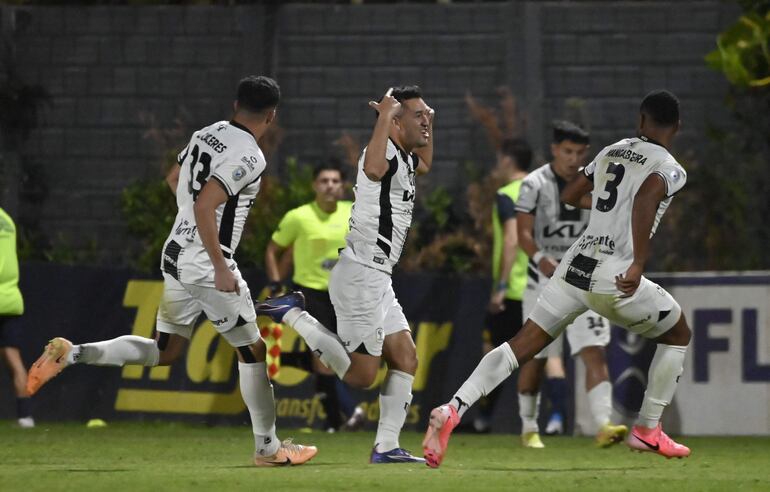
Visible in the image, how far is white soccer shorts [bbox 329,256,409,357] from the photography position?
9.49 m

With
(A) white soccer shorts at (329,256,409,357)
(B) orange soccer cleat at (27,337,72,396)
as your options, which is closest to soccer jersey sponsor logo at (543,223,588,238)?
(A) white soccer shorts at (329,256,409,357)

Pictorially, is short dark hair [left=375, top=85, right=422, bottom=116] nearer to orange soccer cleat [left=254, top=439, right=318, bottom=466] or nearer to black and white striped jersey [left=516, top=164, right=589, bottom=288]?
orange soccer cleat [left=254, top=439, right=318, bottom=466]

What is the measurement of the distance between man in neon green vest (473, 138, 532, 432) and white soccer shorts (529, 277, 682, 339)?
3459 mm

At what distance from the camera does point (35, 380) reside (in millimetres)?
9562

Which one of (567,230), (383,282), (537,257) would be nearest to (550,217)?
(567,230)

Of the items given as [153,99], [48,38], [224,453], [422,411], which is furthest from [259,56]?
[224,453]

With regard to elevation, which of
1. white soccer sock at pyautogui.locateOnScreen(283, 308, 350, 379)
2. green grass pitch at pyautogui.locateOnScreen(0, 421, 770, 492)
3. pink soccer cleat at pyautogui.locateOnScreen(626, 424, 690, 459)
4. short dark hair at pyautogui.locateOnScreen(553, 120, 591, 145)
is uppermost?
short dark hair at pyautogui.locateOnScreen(553, 120, 591, 145)

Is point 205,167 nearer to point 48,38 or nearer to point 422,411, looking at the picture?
point 422,411

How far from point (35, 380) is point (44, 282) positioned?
4832 millimetres

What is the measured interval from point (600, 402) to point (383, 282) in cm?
258

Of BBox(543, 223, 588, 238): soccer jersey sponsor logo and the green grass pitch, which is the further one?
BBox(543, 223, 588, 238): soccer jersey sponsor logo

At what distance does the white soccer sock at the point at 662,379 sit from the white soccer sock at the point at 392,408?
53.9 inches

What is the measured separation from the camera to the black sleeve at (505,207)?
42.8ft

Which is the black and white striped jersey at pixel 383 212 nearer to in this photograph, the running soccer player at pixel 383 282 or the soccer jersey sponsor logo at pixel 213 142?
the running soccer player at pixel 383 282
